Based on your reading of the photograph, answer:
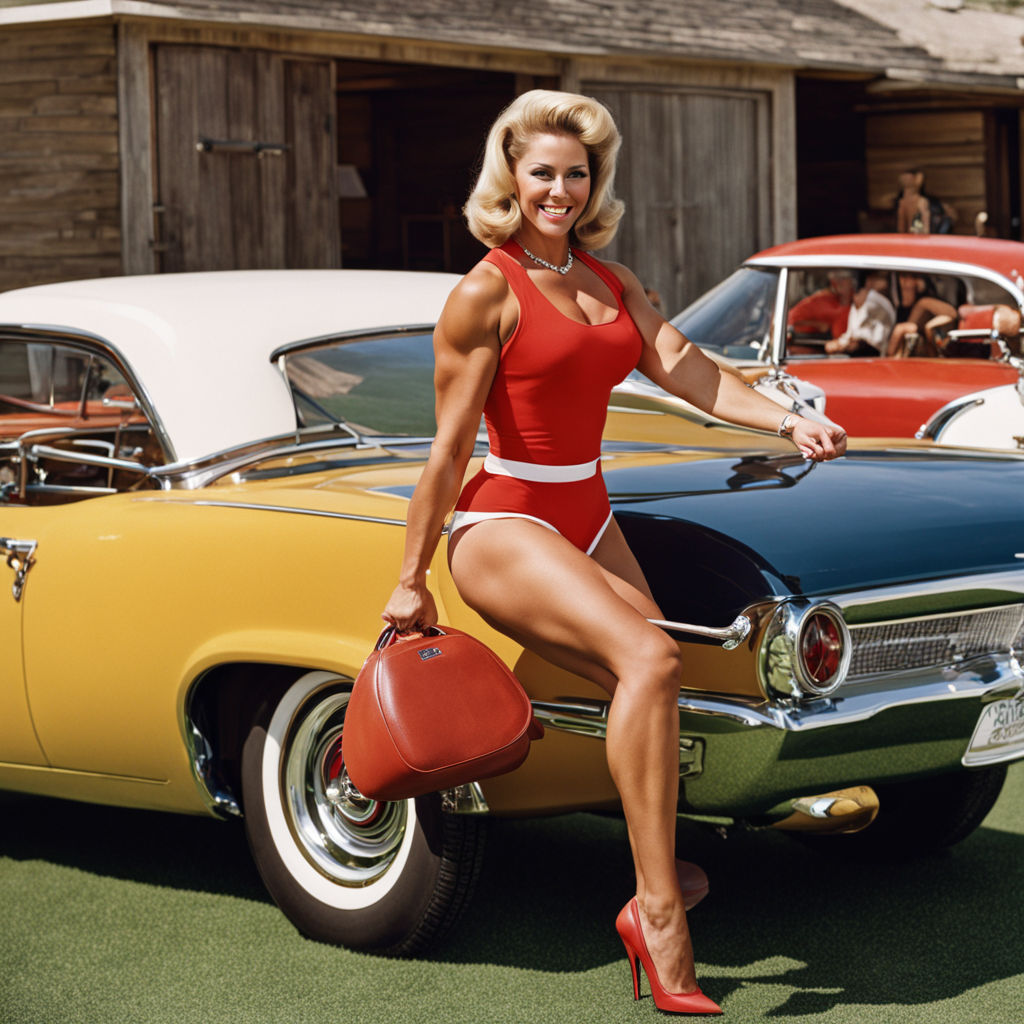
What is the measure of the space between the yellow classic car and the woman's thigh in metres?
0.09

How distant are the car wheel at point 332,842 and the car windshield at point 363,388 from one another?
99cm

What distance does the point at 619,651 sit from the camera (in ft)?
10.6

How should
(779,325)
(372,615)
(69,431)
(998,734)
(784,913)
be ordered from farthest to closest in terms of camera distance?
(779,325), (69,431), (784,913), (998,734), (372,615)

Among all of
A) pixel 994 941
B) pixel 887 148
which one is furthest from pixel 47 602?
pixel 887 148

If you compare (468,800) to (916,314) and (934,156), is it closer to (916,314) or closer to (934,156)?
(916,314)

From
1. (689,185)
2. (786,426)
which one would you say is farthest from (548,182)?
(689,185)

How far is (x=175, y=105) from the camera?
10.9 meters

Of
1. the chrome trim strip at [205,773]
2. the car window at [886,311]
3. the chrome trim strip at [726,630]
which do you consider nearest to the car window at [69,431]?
the chrome trim strip at [205,773]

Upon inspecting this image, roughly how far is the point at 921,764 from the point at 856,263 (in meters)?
4.95

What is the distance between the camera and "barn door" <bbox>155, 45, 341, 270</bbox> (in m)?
11.0

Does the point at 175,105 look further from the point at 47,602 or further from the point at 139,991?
the point at 139,991

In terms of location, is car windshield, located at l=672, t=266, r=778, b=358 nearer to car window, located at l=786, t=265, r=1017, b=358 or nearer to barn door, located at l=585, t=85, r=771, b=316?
car window, located at l=786, t=265, r=1017, b=358

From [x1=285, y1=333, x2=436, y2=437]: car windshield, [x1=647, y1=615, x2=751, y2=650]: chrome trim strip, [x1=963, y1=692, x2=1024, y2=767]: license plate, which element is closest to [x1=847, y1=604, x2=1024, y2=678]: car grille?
[x1=963, y1=692, x2=1024, y2=767]: license plate

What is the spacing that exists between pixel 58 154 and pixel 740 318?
4875 millimetres
